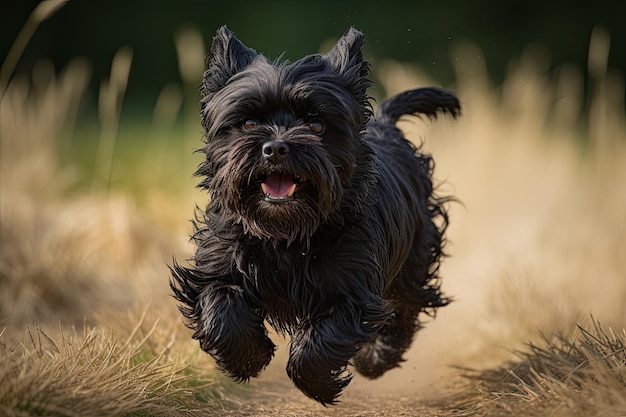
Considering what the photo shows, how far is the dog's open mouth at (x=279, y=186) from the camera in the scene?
4398 millimetres

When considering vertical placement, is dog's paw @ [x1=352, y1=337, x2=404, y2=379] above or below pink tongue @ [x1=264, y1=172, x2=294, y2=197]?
below

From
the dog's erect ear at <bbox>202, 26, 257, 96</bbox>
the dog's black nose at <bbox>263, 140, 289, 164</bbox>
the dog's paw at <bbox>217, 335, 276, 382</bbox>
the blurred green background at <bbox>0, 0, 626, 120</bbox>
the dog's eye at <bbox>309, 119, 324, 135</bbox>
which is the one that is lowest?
the dog's paw at <bbox>217, 335, 276, 382</bbox>

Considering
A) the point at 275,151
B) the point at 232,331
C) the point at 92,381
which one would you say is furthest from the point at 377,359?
the point at 275,151

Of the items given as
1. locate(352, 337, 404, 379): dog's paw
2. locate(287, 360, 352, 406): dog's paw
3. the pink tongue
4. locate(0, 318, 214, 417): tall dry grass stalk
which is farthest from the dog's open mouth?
locate(352, 337, 404, 379): dog's paw

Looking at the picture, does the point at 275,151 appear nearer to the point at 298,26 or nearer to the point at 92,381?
the point at 92,381

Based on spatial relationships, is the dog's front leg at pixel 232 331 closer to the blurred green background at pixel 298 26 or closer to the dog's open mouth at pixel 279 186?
the dog's open mouth at pixel 279 186

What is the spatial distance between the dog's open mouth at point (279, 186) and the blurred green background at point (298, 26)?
1583cm

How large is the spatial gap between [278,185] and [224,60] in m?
0.78

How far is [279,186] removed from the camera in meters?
4.42

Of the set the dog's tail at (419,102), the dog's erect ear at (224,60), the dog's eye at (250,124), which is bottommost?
the dog's eye at (250,124)

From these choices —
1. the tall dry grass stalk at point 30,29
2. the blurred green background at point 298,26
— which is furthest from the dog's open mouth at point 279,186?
the blurred green background at point 298,26

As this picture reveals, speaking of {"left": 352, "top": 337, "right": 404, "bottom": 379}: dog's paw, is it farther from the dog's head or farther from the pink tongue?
the pink tongue

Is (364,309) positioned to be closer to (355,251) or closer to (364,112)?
(355,251)

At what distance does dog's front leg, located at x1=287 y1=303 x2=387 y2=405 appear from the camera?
15.0ft
